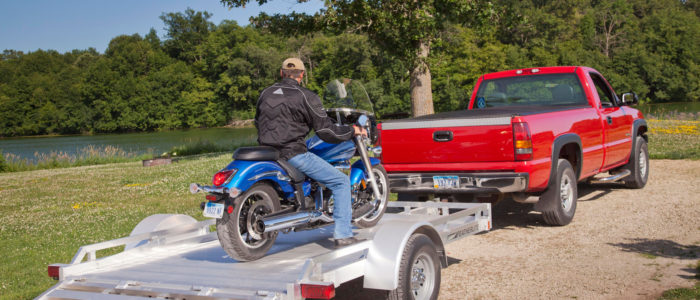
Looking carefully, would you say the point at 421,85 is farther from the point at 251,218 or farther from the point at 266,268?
the point at 266,268

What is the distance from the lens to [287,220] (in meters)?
4.91

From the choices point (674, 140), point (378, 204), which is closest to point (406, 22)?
point (674, 140)

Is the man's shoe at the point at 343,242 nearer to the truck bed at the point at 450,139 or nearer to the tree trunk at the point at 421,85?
the truck bed at the point at 450,139

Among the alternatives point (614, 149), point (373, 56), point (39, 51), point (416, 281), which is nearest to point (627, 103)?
point (614, 149)

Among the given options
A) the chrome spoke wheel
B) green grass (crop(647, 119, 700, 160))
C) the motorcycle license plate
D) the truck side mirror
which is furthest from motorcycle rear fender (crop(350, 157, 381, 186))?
green grass (crop(647, 119, 700, 160))

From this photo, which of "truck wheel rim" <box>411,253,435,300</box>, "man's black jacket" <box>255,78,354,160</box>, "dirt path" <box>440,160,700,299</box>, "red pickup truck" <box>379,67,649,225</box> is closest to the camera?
"truck wheel rim" <box>411,253,435,300</box>

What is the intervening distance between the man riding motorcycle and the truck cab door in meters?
5.33

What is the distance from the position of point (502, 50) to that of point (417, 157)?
7374 centimetres

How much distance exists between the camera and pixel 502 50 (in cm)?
7806

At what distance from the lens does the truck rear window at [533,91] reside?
30.1 ft

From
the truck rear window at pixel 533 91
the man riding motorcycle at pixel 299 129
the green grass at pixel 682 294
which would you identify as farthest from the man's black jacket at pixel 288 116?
the truck rear window at pixel 533 91

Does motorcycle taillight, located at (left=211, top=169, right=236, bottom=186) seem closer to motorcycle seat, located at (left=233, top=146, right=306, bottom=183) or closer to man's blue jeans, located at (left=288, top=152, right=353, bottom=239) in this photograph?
motorcycle seat, located at (left=233, top=146, right=306, bottom=183)

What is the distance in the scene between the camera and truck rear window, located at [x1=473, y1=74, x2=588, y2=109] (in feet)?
30.1

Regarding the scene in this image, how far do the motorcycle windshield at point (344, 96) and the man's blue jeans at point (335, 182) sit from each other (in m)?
0.98
